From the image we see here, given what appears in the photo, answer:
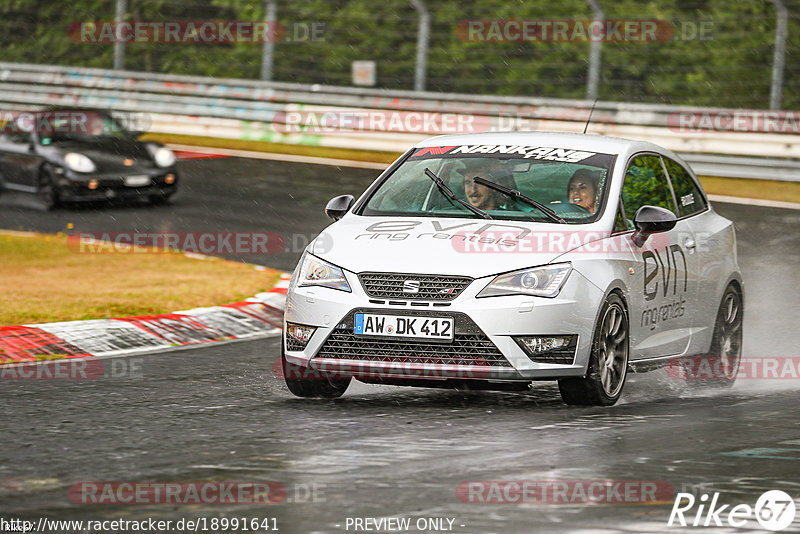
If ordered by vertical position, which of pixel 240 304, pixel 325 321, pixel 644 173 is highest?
pixel 644 173

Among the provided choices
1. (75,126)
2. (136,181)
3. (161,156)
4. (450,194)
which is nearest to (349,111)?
(75,126)

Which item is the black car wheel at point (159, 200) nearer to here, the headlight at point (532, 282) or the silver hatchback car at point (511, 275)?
the silver hatchback car at point (511, 275)

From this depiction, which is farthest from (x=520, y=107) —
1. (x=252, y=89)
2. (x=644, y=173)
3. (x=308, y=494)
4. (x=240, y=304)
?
(x=308, y=494)

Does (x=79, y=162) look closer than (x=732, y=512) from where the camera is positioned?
No

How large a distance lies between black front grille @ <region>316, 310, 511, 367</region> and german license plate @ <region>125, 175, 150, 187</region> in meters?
12.0

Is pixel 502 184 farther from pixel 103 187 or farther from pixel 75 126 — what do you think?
pixel 75 126

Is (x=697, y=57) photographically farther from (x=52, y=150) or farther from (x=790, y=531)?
(x=790, y=531)

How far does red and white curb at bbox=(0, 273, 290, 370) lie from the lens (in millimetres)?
10328

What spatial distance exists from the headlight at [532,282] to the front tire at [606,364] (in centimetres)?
33

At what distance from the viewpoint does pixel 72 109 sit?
69.6 ft

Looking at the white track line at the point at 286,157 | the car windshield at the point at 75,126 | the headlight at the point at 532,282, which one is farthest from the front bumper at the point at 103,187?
the headlight at the point at 532,282

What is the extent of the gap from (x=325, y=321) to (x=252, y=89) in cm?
1919

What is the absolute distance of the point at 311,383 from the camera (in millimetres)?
8617

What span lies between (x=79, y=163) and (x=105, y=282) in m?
6.27
